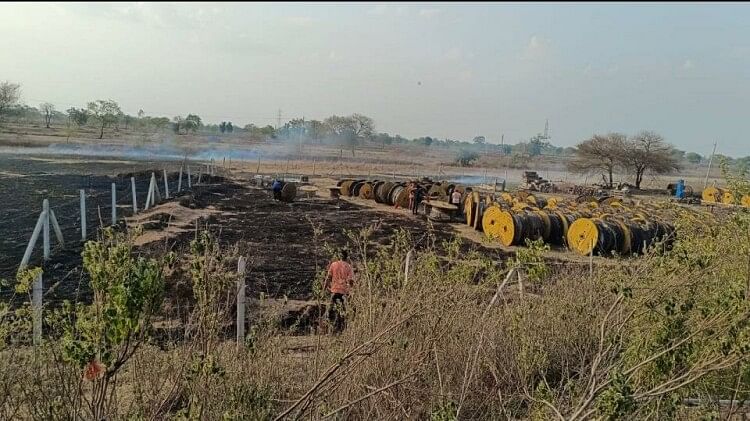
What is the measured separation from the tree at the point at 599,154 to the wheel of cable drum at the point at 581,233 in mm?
34097

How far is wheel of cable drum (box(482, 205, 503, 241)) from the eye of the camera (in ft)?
57.1

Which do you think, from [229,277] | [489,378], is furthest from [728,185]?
[229,277]

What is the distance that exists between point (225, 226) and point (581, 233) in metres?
10.5

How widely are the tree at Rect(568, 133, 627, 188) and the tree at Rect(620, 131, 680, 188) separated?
693mm

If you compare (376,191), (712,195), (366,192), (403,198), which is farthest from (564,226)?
(712,195)

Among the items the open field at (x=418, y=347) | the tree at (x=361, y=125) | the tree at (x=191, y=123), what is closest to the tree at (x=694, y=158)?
the tree at (x=361, y=125)

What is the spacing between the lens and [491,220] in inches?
698

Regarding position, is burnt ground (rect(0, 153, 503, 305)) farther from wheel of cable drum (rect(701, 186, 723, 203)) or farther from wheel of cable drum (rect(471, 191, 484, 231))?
wheel of cable drum (rect(701, 186, 723, 203))

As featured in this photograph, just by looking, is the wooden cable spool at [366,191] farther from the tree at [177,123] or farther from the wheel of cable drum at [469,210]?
the tree at [177,123]

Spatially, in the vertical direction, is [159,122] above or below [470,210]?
above

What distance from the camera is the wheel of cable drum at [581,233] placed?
15.0 m

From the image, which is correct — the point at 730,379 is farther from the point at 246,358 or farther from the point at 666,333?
the point at 246,358

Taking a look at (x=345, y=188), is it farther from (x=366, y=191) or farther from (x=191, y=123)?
(x=191, y=123)

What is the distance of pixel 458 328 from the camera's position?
4.71 metres
